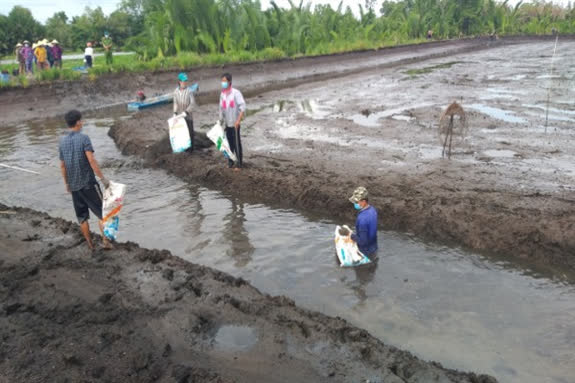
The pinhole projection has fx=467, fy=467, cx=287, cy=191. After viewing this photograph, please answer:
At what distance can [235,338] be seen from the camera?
439 cm

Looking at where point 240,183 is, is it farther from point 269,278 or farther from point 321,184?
point 269,278

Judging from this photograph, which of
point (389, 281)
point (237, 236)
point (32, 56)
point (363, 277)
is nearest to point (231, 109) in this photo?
point (237, 236)

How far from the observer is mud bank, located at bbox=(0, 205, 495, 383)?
12.8 ft

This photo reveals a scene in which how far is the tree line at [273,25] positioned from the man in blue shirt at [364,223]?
21.1m

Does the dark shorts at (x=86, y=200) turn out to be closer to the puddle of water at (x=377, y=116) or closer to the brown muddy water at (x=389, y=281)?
the brown muddy water at (x=389, y=281)

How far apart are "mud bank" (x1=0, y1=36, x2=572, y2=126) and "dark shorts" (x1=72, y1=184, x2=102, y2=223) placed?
13712 mm

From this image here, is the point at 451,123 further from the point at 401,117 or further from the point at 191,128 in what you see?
the point at 191,128

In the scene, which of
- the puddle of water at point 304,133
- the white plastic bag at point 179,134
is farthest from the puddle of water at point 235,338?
the puddle of water at point 304,133

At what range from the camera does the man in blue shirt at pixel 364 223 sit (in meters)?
5.62

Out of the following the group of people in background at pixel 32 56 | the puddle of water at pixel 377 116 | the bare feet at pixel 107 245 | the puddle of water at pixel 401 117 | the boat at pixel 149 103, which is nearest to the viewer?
the bare feet at pixel 107 245

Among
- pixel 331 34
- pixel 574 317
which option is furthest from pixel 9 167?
pixel 331 34

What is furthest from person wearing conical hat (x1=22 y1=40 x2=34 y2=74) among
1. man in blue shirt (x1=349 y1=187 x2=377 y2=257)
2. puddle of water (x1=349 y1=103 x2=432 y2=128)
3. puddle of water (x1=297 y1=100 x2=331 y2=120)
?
man in blue shirt (x1=349 y1=187 x2=377 y2=257)

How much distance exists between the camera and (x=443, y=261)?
6.27 m

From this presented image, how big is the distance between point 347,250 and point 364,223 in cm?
44
